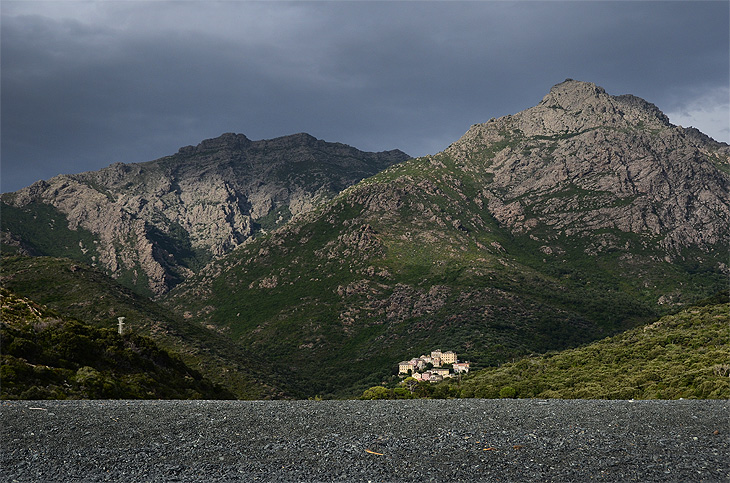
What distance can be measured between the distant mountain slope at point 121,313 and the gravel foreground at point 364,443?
75.7 meters

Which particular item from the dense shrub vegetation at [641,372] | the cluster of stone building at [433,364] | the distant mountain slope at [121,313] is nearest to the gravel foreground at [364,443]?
the dense shrub vegetation at [641,372]

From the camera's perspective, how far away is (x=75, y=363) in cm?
3341

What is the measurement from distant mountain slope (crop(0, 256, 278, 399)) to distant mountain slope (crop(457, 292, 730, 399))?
170 ft

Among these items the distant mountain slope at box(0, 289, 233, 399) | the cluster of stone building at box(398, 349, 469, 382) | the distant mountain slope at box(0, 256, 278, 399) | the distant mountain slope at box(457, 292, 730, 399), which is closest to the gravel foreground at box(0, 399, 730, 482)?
the distant mountain slope at box(0, 289, 233, 399)

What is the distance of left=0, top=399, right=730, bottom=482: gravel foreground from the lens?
484 inches

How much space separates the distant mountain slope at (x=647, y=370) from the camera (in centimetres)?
3255

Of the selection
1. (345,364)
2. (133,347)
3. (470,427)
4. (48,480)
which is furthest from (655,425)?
(345,364)

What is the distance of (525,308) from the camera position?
624 ft

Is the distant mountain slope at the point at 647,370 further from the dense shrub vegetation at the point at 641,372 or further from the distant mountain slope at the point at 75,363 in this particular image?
the distant mountain slope at the point at 75,363

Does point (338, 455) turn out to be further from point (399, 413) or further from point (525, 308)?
point (525, 308)

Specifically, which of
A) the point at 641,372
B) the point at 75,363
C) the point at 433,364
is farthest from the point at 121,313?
the point at 641,372

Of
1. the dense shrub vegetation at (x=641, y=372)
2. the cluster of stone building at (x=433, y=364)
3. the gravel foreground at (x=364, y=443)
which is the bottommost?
the cluster of stone building at (x=433, y=364)

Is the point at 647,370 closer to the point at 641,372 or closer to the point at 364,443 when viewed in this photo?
the point at 641,372

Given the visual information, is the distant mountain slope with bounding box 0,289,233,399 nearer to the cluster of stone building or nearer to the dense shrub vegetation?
the dense shrub vegetation
